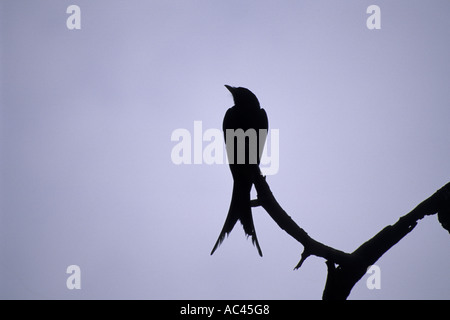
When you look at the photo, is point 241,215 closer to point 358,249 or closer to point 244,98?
point 358,249

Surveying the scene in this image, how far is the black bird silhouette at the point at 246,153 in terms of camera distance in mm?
2434

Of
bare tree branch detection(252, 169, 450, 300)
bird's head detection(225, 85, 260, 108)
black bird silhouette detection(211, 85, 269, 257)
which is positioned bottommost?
bare tree branch detection(252, 169, 450, 300)

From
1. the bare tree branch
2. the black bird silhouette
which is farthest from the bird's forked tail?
the bare tree branch

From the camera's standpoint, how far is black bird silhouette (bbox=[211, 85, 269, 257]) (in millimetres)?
2434

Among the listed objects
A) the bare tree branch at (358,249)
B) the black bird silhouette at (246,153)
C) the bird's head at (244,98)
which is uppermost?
the bird's head at (244,98)

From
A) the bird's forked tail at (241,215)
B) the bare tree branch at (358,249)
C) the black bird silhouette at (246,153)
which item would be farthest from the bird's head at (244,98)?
the bare tree branch at (358,249)

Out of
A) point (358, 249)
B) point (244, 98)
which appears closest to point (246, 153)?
point (244, 98)

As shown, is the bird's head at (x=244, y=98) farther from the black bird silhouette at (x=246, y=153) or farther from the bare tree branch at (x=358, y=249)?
the bare tree branch at (x=358, y=249)

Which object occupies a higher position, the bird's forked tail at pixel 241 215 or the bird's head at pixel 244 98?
the bird's head at pixel 244 98

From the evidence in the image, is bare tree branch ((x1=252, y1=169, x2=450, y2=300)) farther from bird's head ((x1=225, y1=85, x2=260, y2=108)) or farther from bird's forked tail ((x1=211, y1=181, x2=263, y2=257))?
bird's head ((x1=225, y1=85, x2=260, y2=108))
